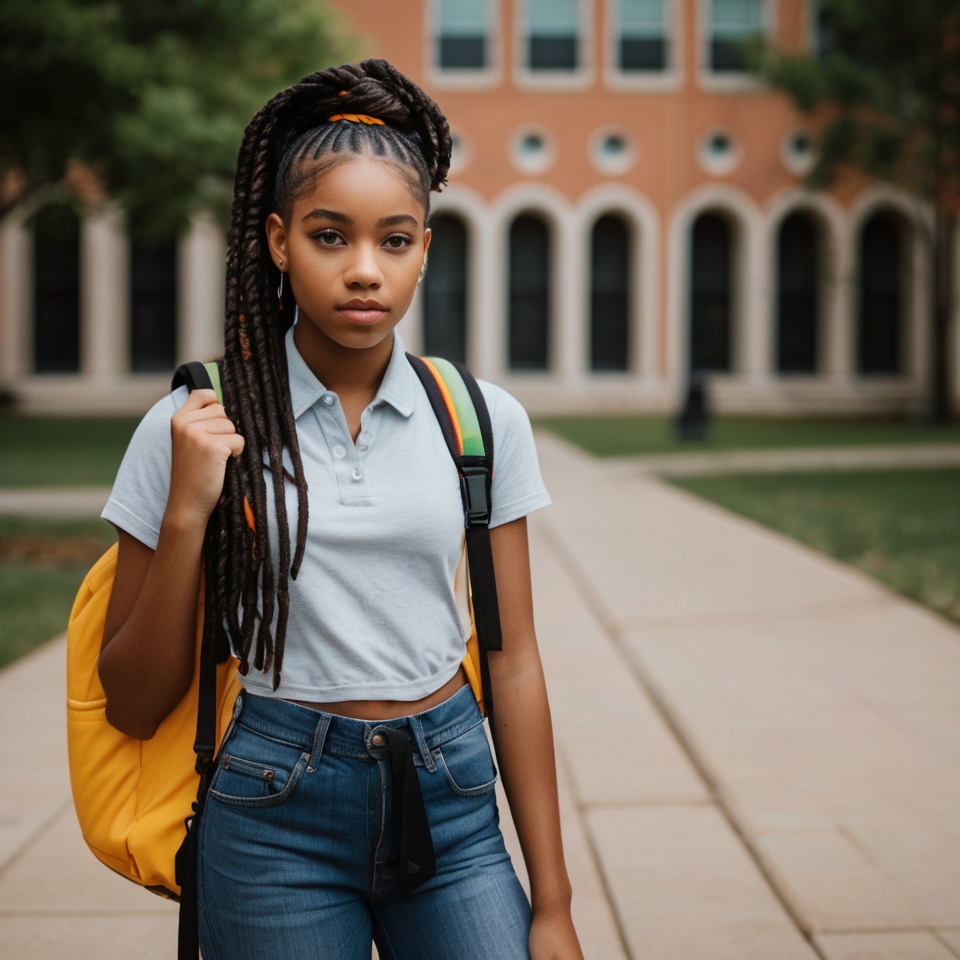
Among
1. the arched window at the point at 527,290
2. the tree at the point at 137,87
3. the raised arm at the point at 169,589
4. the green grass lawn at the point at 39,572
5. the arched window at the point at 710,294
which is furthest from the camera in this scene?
the arched window at the point at 710,294

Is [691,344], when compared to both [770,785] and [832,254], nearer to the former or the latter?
[832,254]

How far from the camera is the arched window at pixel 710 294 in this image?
38.6 metres

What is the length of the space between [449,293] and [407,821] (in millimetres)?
37123

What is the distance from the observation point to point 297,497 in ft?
6.07

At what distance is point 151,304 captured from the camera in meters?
37.9

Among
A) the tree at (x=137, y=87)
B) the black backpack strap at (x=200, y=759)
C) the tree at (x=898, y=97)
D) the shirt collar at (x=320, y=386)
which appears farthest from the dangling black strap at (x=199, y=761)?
the tree at (x=898, y=97)

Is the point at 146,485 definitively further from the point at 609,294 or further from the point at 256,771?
the point at 609,294

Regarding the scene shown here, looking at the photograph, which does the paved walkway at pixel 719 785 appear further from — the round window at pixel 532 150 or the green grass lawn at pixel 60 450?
the round window at pixel 532 150

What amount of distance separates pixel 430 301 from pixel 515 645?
120 feet

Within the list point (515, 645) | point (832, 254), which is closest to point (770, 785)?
point (515, 645)

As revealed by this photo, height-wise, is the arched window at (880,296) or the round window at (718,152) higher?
the round window at (718,152)

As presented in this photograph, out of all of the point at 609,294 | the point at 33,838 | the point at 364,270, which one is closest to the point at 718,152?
the point at 609,294

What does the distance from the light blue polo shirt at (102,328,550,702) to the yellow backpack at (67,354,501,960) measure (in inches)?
1.6

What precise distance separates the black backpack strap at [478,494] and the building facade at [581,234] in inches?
1357
